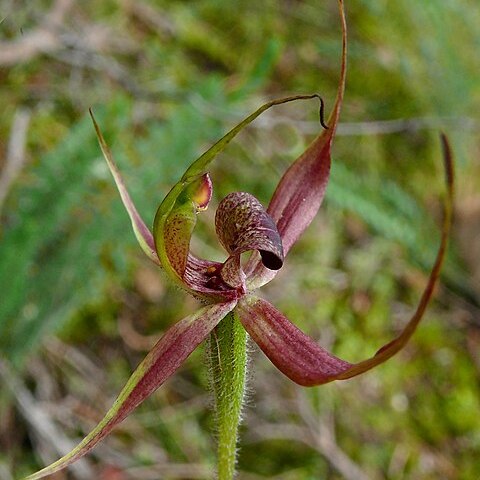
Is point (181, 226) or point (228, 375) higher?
point (181, 226)

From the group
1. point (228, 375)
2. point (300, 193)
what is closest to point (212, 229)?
point (300, 193)

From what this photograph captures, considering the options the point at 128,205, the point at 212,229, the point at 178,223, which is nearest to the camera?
the point at 178,223

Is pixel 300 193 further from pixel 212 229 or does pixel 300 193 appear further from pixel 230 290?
pixel 212 229

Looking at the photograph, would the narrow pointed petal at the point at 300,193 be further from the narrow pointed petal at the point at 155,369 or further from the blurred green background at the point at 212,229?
the blurred green background at the point at 212,229

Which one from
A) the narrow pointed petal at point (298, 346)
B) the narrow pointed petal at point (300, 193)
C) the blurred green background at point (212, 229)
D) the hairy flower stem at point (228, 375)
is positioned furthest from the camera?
the blurred green background at point (212, 229)

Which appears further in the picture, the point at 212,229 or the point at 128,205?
the point at 212,229

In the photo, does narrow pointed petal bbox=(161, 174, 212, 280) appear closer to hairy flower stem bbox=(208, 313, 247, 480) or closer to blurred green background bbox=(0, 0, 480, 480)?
hairy flower stem bbox=(208, 313, 247, 480)

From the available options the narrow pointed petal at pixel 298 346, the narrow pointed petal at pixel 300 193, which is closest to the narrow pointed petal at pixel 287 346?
the narrow pointed petal at pixel 298 346

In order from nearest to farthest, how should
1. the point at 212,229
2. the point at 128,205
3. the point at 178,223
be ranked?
A: 1. the point at 178,223
2. the point at 128,205
3. the point at 212,229
